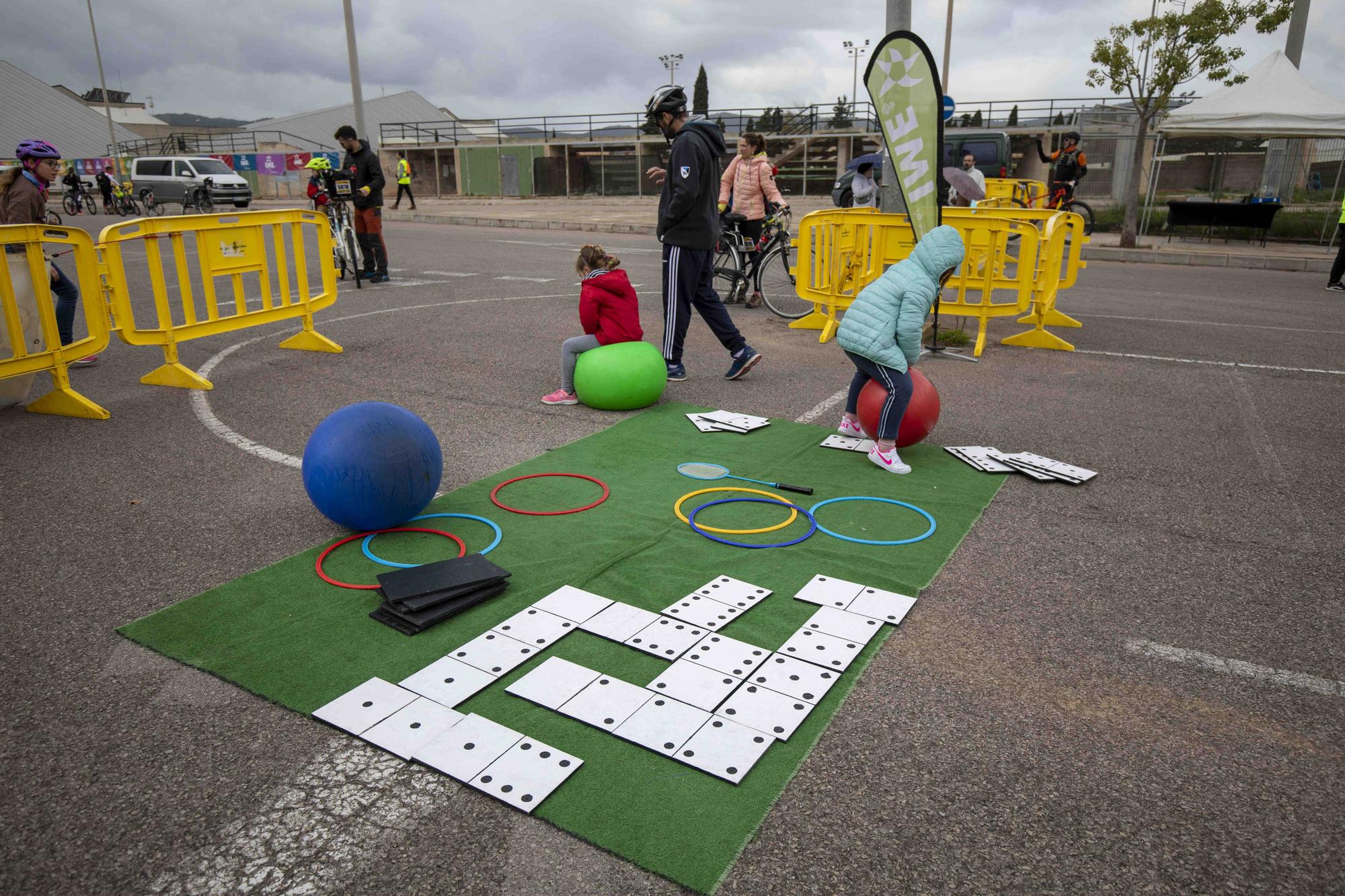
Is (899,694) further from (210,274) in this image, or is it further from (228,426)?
(210,274)

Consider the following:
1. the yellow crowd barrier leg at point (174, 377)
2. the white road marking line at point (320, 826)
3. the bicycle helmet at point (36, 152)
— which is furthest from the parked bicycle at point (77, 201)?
the white road marking line at point (320, 826)

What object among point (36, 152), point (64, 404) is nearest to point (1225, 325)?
point (64, 404)

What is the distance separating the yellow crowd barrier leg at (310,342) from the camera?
8906 millimetres

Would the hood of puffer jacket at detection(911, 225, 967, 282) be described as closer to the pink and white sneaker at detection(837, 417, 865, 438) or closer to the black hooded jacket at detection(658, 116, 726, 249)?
the pink and white sneaker at detection(837, 417, 865, 438)

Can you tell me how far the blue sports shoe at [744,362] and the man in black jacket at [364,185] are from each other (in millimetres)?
6675

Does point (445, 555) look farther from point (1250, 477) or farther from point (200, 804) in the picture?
point (1250, 477)

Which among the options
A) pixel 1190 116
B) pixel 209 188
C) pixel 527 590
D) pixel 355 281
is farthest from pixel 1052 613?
pixel 209 188

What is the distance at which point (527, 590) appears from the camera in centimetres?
396

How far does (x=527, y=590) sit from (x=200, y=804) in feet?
5.24

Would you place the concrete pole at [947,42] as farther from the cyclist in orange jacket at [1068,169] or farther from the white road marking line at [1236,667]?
the white road marking line at [1236,667]

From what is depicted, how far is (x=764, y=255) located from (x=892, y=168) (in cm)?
226

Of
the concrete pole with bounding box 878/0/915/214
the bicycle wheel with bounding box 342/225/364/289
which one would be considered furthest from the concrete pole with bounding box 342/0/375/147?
the concrete pole with bounding box 878/0/915/214

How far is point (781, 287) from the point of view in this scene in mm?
12633

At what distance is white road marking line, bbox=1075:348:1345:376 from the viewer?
845 centimetres
